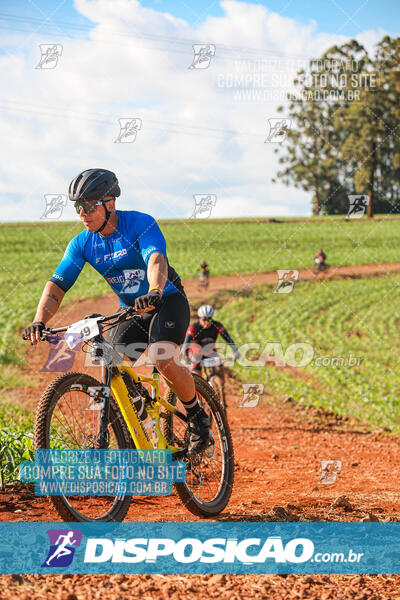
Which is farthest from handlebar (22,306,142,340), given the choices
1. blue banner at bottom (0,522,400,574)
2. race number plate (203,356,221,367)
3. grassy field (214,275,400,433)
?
grassy field (214,275,400,433)

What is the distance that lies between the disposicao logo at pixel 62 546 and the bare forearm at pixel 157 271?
176 centimetres

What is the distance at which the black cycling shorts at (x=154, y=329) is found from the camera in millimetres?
4449

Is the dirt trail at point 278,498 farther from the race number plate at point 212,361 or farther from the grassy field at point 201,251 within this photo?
the grassy field at point 201,251

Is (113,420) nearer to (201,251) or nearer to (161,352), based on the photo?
(161,352)

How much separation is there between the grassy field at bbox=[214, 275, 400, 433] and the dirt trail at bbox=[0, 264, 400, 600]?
50.8 inches

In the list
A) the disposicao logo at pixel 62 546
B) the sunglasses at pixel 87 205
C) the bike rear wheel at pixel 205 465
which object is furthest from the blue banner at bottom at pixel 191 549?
the sunglasses at pixel 87 205

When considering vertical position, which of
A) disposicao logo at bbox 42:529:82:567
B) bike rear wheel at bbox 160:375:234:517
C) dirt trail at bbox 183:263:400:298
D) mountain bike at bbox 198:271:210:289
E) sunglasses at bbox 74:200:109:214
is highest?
dirt trail at bbox 183:263:400:298

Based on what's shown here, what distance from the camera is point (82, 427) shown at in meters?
4.04

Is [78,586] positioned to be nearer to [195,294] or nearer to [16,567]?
[16,567]

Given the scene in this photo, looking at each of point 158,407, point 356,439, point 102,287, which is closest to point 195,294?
point 102,287

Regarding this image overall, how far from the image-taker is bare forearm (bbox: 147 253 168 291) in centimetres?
407

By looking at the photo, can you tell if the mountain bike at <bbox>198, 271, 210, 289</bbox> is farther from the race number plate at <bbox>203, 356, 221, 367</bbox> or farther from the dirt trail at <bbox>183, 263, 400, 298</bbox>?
the race number plate at <bbox>203, 356, 221, 367</bbox>

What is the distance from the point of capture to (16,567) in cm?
344

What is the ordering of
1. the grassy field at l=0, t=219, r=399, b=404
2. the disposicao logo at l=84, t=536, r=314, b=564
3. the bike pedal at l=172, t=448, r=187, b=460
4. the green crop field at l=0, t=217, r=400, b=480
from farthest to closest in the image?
1. the grassy field at l=0, t=219, r=399, b=404
2. the green crop field at l=0, t=217, r=400, b=480
3. the bike pedal at l=172, t=448, r=187, b=460
4. the disposicao logo at l=84, t=536, r=314, b=564
